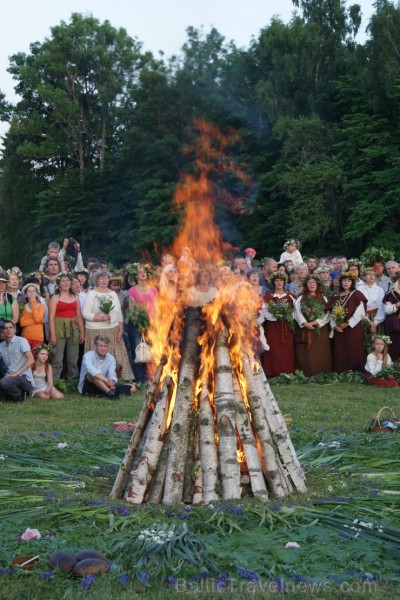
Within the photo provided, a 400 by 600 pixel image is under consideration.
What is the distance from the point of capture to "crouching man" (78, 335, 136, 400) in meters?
13.8

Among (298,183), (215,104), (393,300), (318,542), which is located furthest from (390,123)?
(318,542)

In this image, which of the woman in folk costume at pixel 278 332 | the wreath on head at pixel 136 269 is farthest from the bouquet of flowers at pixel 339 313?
the wreath on head at pixel 136 269

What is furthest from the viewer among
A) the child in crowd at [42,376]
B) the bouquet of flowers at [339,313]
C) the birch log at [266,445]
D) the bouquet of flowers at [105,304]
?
the bouquet of flowers at [339,313]

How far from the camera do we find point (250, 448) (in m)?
6.67

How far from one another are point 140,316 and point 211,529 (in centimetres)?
968

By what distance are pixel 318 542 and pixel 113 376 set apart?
8908 millimetres

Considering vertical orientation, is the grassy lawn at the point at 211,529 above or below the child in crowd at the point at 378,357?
below

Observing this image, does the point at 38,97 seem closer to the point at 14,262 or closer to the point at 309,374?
the point at 14,262

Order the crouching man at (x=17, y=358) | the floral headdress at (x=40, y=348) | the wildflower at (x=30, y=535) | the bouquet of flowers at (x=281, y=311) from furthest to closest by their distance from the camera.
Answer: the bouquet of flowers at (x=281, y=311) < the floral headdress at (x=40, y=348) < the crouching man at (x=17, y=358) < the wildflower at (x=30, y=535)

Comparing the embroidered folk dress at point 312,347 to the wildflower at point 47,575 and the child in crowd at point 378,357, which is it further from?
the wildflower at point 47,575

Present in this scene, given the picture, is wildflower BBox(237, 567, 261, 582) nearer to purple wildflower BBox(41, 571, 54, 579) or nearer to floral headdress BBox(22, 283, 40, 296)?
purple wildflower BBox(41, 571, 54, 579)

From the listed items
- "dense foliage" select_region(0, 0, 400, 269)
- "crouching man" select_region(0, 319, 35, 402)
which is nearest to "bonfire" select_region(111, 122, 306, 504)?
"crouching man" select_region(0, 319, 35, 402)

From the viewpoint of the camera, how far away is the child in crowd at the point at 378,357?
15.5 m

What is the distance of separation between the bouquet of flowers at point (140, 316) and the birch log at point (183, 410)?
819 cm
